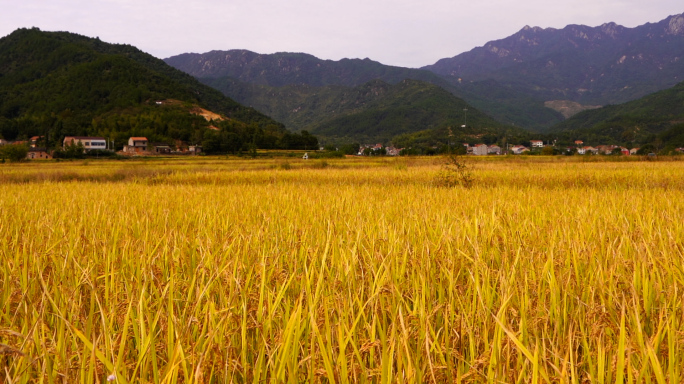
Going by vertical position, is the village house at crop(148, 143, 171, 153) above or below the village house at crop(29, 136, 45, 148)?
below

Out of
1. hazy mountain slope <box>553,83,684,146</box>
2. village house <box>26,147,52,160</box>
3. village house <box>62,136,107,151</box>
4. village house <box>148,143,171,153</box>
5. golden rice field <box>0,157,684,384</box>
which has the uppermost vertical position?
hazy mountain slope <box>553,83,684,146</box>

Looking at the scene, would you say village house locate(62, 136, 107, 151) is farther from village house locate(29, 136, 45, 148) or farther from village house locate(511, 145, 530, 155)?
village house locate(511, 145, 530, 155)

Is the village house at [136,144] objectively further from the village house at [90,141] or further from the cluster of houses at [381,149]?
the cluster of houses at [381,149]

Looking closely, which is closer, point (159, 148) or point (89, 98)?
point (159, 148)

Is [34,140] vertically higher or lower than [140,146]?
higher

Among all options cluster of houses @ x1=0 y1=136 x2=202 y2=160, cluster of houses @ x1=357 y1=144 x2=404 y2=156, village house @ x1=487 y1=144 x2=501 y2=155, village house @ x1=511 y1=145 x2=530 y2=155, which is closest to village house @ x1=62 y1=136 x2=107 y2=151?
cluster of houses @ x1=0 y1=136 x2=202 y2=160

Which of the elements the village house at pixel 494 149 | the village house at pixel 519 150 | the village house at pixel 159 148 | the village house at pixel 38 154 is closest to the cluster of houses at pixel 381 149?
the village house at pixel 494 149

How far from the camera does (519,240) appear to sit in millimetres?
2988

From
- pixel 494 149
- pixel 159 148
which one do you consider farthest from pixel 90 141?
pixel 494 149

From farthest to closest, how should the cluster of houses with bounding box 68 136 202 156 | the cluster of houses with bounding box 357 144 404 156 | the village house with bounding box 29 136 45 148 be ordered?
the cluster of houses with bounding box 357 144 404 156 < the village house with bounding box 29 136 45 148 < the cluster of houses with bounding box 68 136 202 156

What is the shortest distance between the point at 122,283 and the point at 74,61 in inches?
5394

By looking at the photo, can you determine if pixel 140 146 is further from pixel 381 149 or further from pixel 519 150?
pixel 519 150

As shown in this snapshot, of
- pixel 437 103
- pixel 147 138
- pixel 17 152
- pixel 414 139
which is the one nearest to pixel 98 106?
pixel 147 138

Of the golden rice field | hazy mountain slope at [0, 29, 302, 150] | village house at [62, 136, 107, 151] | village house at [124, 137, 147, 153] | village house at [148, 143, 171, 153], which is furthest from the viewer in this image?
hazy mountain slope at [0, 29, 302, 150]
